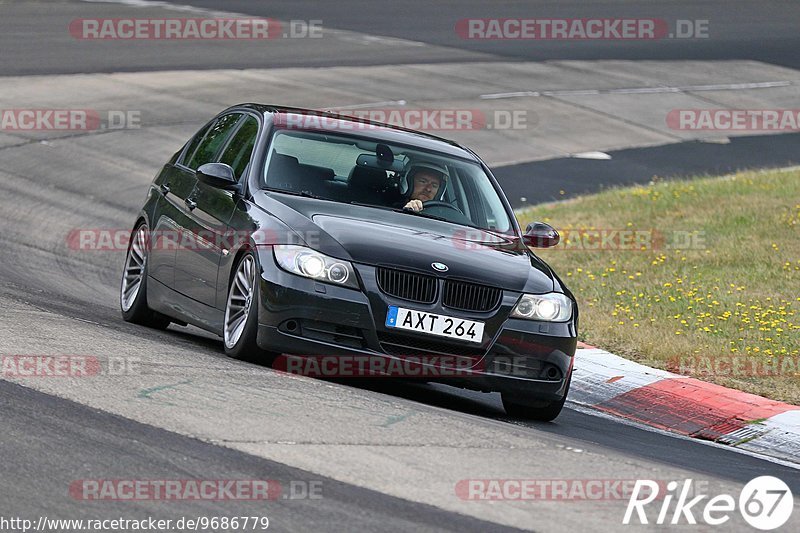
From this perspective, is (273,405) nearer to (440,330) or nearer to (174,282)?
(440,330)

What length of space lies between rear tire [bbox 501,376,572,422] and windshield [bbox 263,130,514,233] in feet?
4.08

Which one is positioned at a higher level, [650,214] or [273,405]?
[273,405]

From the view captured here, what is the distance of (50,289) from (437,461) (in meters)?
6.22

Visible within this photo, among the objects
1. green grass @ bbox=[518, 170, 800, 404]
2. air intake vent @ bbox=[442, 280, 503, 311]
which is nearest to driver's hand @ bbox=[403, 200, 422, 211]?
air intake vent @ bbox=[442, 280, 503, 311]

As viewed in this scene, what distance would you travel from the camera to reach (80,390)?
292 inches

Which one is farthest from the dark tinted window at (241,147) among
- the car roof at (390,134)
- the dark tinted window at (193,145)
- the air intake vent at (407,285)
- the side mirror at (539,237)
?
the side mirror at (539,237)

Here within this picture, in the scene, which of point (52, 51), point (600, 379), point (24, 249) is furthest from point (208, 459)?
point (52, 51)

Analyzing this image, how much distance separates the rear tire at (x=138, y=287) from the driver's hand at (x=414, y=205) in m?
2.18

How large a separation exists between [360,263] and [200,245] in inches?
64.5

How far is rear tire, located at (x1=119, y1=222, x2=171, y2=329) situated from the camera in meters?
10.8

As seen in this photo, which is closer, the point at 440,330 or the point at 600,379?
the point at 440,330

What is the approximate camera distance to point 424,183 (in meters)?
9.85

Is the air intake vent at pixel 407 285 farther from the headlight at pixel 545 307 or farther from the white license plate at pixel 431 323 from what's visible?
the headlight at pixel 545 307

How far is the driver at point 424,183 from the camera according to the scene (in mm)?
9781
